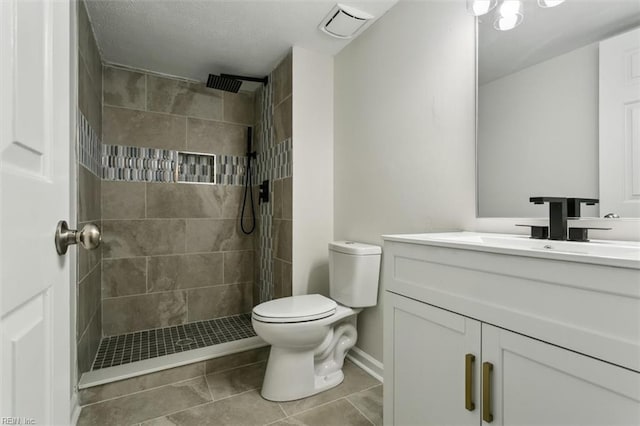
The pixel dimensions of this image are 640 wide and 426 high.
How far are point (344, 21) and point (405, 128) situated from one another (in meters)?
0.79

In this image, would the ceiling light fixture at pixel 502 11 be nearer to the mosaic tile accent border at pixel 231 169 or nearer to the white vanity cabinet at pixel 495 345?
the white vanity cabinet at pixel 495 345

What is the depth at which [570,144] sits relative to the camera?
114 cm

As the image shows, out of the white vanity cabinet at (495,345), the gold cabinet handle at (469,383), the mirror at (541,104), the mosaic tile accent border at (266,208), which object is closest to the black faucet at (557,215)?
the mirror at (541,104)

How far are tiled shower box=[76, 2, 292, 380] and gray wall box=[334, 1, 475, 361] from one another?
46 centimetres

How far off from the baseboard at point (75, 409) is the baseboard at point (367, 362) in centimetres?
151

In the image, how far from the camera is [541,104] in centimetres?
122

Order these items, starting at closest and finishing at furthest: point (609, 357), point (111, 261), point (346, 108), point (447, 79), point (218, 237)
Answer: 1. point (609, 357)
2. point (447, 79)
3. point (346, 108)
4. point (111, 261)
5. point (218, 237)

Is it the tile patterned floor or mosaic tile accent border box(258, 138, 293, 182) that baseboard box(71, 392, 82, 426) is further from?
mosaic tile accent border box(258, 138, 293, 182)

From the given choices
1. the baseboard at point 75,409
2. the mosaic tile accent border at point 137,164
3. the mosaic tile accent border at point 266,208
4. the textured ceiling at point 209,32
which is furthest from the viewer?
the mosaic tile accent border at point 266,208

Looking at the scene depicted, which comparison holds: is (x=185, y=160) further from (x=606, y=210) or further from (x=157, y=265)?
(x=606, y=210)

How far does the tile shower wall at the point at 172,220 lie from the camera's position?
8.23ft

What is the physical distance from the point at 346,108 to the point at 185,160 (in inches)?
59.3

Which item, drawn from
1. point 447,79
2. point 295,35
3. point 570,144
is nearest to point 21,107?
point 570,144

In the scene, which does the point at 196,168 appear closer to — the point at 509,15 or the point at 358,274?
the point at 358,274
